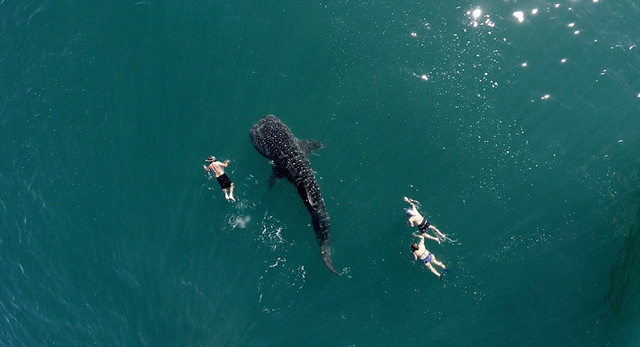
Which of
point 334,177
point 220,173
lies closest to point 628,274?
point 334,177

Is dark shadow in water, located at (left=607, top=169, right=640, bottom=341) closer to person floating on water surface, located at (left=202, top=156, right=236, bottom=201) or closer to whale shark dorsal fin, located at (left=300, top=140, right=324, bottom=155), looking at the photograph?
whale shark dorsal fin, located at (left=300, top=140, right=324, bottom=155)

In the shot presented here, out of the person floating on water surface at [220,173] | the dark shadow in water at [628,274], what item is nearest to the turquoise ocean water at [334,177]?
the dark shadow in water at [628,274]

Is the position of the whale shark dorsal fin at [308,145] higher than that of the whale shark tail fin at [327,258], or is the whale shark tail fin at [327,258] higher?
the whale shark dorsal fin at [308,145]

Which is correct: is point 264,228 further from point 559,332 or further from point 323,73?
point 559,332

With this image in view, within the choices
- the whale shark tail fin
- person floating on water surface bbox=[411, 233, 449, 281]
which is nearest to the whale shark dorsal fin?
the whale shark tail fin

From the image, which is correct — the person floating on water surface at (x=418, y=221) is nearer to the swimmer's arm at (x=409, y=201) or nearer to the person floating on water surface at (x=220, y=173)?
the swimmer's arm at (x=409, y=201)

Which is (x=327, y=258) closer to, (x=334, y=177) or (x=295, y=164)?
(x=334, y=177)
